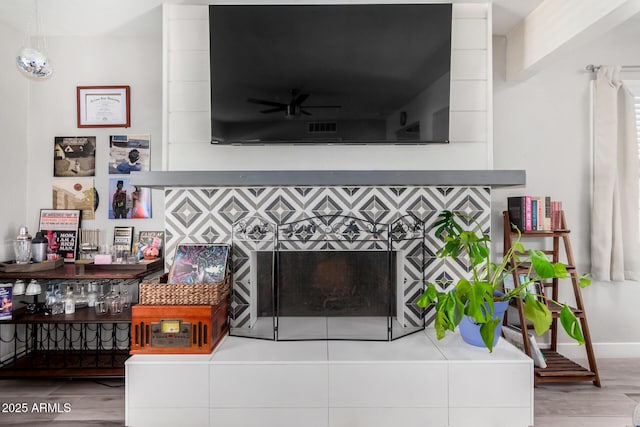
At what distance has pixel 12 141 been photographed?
2.59m

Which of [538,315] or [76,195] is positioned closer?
[538,315]

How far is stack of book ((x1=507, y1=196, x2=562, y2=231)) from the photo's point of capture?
8.13 feet

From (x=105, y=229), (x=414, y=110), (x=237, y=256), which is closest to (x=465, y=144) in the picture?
(x=414, y=110)

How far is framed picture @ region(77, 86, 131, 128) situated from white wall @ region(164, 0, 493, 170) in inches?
23.8

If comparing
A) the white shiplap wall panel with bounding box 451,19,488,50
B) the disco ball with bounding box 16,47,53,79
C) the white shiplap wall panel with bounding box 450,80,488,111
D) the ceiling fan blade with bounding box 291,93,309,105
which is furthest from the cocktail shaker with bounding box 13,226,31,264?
the white shiplap wall panel with bounding box 451,19,488,50

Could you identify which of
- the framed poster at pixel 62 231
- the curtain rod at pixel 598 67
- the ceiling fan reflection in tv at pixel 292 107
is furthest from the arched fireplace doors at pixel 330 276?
the curtain rod at pixel 598 67

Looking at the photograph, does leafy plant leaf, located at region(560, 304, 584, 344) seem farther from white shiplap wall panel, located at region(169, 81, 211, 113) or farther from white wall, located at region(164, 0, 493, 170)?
white shiplap wall panel, located at region(169, 81, 211, 113)

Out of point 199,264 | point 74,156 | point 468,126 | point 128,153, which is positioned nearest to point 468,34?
point 468,126

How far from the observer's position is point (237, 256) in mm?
2389

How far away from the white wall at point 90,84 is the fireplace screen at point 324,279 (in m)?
0.88

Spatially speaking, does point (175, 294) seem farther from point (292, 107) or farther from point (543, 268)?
point (543, 268)

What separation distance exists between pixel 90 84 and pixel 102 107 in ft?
0.65

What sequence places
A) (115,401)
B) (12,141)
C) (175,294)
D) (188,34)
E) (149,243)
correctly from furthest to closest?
(149,243)
(12,141)
(188,34)
(115,401)
(175,294)

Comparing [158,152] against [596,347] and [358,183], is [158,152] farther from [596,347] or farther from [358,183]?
[596,347]
